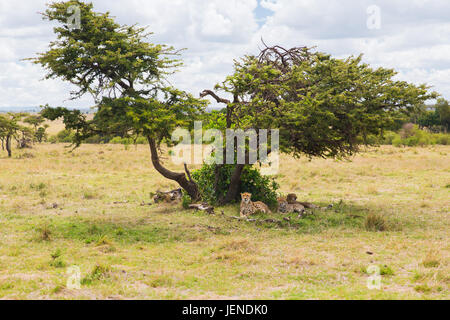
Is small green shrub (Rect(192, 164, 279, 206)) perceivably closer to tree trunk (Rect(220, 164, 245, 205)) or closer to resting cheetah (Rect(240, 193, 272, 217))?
tree trunk (Rect(220, 164, 245, 205))

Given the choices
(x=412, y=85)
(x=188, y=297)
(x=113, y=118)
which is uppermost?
(x=412, y=85)

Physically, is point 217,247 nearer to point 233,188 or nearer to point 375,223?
point 375,223

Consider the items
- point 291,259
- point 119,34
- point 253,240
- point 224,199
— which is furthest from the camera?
point 224,199

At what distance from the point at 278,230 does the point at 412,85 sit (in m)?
6.07

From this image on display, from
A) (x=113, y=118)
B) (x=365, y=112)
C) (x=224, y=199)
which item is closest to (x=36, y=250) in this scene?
(x=113, y=118)

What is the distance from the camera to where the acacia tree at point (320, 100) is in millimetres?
12438

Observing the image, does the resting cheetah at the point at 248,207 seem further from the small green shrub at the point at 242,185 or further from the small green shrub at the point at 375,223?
the small green shrub at the point at 375,223

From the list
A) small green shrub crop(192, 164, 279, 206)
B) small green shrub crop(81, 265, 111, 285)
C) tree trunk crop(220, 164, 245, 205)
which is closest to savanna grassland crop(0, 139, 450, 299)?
small green shrub crop(81, 265, 111, 285)

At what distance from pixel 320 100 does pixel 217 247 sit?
531cm

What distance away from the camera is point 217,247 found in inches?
392

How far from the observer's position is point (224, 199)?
15.2 metres

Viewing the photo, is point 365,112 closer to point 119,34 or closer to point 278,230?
point 278,230

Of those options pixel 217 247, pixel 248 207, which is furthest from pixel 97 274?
pixel 248 207

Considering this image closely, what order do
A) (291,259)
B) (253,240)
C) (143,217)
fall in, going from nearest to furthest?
(291,259)
(253,240)
(143,217)
